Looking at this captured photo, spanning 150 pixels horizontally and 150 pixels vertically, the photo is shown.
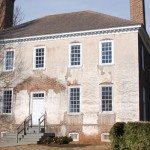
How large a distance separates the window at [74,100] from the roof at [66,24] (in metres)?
4.69

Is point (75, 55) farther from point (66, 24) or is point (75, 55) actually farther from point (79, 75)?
point (66, 24)

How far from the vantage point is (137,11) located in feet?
96.0

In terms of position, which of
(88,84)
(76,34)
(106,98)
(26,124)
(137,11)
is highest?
(137,11)

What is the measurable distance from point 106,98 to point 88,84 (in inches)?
68.9

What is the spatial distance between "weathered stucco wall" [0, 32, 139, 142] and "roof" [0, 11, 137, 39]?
2.90 feet

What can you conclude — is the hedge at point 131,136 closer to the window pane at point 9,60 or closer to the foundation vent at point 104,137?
the foundation vent at point 104,137

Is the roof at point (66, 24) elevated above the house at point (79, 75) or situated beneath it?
elevated above

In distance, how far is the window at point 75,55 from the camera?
28.3m

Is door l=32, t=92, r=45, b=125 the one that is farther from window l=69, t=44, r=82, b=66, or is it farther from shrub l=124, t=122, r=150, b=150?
shrub l=124, t=122, r=150, b=150

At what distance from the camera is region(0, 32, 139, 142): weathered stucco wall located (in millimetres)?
26266

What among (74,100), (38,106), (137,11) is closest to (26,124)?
(38,106)

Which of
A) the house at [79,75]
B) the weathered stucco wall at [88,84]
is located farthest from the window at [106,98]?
the weathered stucco wall at [88,84]

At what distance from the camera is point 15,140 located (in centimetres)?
2630

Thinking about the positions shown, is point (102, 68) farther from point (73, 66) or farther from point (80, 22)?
point (80, 22)
